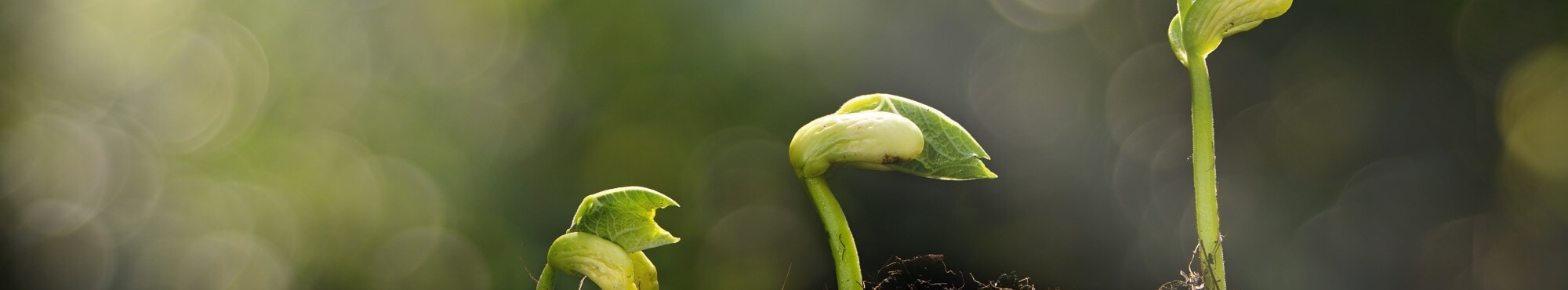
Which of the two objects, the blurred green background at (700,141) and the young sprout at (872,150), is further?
the blurred green background at (700,141)

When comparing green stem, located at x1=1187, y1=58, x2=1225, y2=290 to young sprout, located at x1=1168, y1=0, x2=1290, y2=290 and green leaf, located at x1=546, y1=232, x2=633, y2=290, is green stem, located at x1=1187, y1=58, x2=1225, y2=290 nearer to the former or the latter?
young sprout, located at x1=1168, y1=0, x2=1290, y2=290

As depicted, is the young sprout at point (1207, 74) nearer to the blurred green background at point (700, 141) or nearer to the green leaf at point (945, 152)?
the green leaf at point (945, 152)

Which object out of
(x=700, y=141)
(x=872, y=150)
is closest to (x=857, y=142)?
(x=872, y=150)

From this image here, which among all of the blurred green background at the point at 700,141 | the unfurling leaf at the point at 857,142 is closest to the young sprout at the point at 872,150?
the unfurling leaf at the point at 857,142

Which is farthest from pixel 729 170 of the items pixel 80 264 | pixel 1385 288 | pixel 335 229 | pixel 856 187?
pixel 80 264

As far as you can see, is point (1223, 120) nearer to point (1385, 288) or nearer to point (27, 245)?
point (1385, 288)
